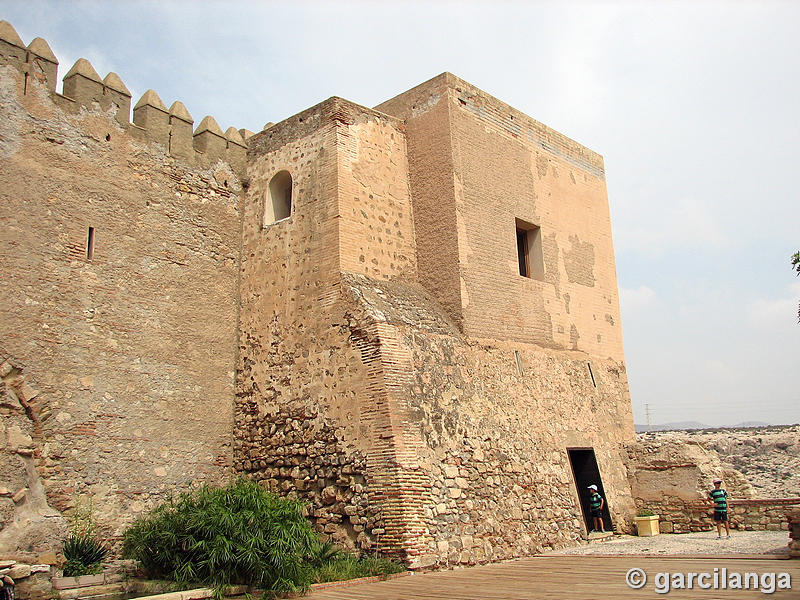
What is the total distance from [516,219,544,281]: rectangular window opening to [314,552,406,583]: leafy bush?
5.95 metres

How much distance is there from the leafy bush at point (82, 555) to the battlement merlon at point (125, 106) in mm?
5482

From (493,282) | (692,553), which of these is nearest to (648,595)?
(692,553)

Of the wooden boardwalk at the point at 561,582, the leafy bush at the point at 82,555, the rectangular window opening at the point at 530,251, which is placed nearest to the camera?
the wooden boardwalk at the point at 561,582

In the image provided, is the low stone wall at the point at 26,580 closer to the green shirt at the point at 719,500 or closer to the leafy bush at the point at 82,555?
the leafy bush at the point at 82,555

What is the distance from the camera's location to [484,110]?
12070 mm

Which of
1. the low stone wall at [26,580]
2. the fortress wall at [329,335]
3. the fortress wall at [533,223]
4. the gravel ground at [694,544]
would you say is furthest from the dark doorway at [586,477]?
the low stone wall at [26,580]

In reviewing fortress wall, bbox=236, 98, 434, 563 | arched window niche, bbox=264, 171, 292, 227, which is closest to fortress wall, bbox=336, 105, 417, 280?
fortress wall, bbox=236, 98, 434, 563

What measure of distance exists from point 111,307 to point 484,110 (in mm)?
6500

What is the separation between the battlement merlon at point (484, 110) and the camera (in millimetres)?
11578

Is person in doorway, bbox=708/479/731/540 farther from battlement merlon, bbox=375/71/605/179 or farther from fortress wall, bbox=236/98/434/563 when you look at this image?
battlement merlon, bbox=375/71/605/179

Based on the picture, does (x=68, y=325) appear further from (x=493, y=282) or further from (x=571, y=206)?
(x=571, y=206)

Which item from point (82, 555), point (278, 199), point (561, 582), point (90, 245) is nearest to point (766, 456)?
point (561, 582)

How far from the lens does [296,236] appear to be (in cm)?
1077

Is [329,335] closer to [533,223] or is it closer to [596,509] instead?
[533,223]
